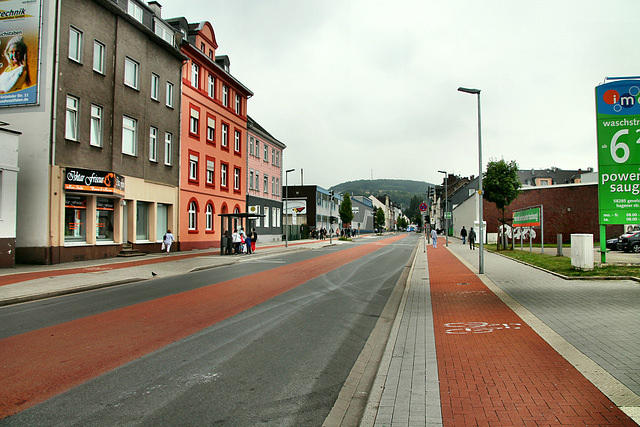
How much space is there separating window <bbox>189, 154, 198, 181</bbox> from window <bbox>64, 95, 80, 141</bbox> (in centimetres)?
1082

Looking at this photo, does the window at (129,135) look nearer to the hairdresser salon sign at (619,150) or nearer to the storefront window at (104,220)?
the storefront window at (104,220)

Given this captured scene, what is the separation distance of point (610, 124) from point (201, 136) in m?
25.4

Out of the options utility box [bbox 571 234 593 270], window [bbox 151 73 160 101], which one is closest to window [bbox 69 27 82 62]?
window [bbox 151 73 160 101]

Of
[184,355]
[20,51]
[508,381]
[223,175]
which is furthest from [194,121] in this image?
[508,381]

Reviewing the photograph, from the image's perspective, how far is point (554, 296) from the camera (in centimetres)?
1009

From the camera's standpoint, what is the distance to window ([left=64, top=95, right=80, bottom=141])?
20.2m

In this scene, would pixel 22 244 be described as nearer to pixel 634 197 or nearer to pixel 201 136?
pixel 201 136

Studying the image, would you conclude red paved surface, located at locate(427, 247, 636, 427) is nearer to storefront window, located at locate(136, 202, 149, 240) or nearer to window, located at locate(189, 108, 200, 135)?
storefront window, located at locate(136, 202, 149, 240)

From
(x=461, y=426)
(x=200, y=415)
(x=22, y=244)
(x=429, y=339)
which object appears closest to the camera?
(x=461, y=426)

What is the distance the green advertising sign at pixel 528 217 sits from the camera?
25042mm

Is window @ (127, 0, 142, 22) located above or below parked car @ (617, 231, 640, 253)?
above

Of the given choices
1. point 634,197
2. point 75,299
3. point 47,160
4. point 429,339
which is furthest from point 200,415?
point 47,160

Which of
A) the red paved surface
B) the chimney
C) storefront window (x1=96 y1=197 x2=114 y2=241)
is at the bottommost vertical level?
the red paved surface

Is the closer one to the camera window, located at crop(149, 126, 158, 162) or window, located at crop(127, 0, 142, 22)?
window, located at crop(127, 0, 142, 22)
